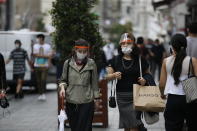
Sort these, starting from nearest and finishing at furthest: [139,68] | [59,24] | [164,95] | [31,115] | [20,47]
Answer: [164,95] → [139,68] → [59,24] → [31,115] → [20,47]

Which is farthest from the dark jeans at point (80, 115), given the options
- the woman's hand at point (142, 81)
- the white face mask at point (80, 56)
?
the woman's hand at point (142, 81)

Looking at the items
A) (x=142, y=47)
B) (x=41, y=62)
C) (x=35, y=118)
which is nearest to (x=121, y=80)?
(x=35, y=118)

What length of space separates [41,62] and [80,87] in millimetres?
10271

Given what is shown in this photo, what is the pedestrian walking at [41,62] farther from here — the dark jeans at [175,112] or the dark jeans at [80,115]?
the dark jeans at [175,112]

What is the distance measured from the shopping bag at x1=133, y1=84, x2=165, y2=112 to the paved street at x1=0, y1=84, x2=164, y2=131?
3.65m

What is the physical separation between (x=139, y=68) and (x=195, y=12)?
47.2 ft

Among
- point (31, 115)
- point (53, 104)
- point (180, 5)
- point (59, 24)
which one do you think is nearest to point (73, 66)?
point (59, 24)

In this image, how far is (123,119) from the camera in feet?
33.5

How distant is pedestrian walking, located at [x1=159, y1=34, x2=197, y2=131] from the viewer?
8938mm

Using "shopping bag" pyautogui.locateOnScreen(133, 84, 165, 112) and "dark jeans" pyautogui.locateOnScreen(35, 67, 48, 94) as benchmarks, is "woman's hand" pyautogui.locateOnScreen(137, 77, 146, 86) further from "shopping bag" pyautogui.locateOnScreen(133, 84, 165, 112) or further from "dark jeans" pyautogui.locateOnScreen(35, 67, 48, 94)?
"dark jeans" pyautogui.locateOnScreen(35, 67, 48, 94)

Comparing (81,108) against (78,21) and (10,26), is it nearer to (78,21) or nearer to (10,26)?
(78,21)

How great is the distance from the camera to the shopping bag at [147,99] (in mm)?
9602

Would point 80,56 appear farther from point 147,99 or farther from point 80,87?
point 147,99

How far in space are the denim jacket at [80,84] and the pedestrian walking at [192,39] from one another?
2.42m
